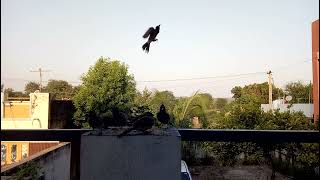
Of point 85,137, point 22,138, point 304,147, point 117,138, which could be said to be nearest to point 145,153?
point 117,138

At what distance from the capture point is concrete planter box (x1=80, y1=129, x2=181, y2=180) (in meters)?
1.22

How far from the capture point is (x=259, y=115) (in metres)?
9.27

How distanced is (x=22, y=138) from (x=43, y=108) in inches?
412

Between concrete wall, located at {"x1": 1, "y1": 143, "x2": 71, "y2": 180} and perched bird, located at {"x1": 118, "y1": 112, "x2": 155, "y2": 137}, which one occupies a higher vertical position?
perched bird, located at {"x1": 118, "y1": 112, "x2": 155, "y2": 137}

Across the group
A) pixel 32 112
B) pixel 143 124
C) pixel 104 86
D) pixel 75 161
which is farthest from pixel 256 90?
pixel 143 124

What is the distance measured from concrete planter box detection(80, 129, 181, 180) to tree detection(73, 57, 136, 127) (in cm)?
1072

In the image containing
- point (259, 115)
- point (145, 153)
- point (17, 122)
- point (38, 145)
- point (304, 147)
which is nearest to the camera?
point (145, 153)

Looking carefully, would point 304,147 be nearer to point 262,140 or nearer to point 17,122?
point 262,140

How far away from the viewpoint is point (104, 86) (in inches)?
482

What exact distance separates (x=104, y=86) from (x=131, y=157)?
36.6 ft

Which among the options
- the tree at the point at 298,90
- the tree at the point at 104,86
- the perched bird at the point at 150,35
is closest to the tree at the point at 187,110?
A: the tree at the point at 104,86

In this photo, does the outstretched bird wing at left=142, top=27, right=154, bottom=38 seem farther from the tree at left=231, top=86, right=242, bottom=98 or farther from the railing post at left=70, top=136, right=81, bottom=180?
the tree at left=231, top=86, right=242, bottom=98

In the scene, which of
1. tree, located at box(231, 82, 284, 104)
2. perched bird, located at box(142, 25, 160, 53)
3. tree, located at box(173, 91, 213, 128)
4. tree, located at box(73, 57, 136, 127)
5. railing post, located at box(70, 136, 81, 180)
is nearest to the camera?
perched bird, located at box(142, 25, 160, 53)

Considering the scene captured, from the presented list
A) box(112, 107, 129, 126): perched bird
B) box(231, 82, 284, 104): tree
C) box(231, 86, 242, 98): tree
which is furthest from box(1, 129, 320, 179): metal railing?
box(231, 86, 242, 98): tree
